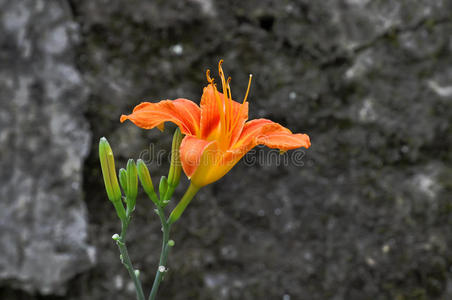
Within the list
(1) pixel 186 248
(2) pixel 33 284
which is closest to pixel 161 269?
(1) pixel 186 248

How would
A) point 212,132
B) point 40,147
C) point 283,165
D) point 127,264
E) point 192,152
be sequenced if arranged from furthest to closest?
point 283,165 → point 40,147 → point 212,132 → point 127,264 → point 192,152

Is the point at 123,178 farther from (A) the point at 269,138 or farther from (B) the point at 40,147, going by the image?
(B) the point at 40,147

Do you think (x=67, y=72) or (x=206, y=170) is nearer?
(x=206, y=170)

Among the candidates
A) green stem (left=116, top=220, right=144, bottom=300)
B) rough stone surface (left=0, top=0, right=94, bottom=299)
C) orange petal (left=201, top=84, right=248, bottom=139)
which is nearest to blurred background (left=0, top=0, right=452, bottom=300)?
rough stone surface (left=0, top=0, right=94, bottom=299)

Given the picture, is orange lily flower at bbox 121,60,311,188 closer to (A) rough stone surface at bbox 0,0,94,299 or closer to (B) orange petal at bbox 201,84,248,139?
(B) orange petal at bbox 201,84,248,139

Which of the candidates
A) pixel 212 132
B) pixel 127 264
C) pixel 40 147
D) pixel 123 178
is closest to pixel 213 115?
pixel 212 132

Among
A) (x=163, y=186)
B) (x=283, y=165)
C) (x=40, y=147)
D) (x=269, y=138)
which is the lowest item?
(x=283, y=165)

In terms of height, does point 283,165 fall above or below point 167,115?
below

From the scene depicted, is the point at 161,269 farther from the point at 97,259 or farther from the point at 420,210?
the point at 420,210
